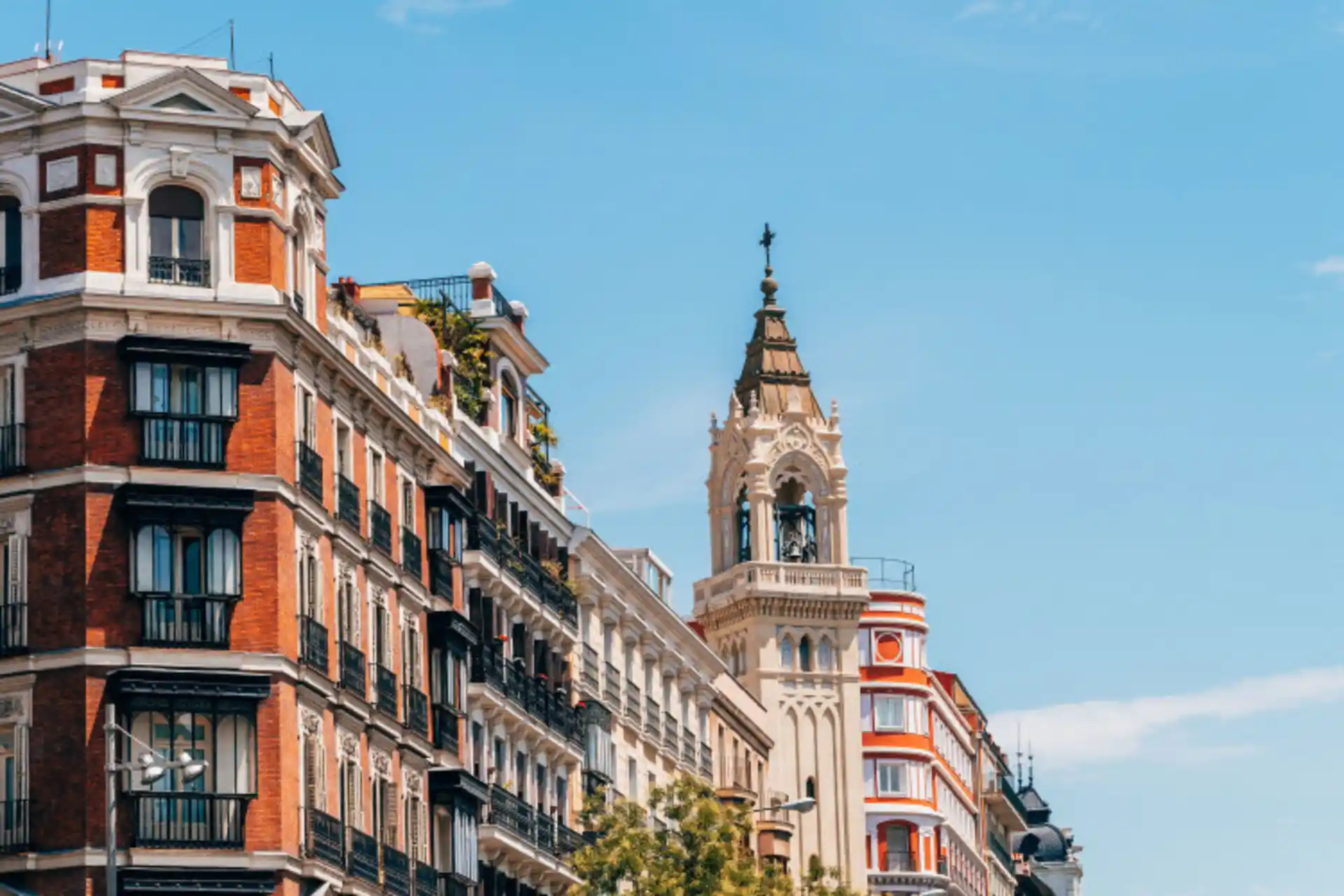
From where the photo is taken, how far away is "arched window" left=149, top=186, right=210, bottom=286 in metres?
68.2

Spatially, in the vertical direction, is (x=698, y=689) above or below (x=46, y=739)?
above

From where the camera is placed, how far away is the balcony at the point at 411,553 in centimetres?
7588

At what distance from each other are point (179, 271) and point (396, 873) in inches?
538

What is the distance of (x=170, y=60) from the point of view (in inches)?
2756

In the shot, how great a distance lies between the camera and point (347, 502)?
71750 mm

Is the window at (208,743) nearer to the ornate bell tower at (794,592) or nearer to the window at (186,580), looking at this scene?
the window at (186,580)

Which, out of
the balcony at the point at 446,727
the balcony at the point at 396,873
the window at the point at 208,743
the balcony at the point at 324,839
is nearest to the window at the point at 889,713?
the balcony at the point at 446,727

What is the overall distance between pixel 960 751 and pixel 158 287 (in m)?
105

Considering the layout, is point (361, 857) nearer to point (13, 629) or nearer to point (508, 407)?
point (13, 629)

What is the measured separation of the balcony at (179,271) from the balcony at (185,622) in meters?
6.42

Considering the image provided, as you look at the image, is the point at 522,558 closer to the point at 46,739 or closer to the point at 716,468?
the point at 46,739

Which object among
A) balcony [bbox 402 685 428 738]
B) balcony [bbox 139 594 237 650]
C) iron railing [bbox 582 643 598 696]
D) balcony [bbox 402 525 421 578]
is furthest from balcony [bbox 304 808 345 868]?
iron railing [bbox 582 643 598 696]

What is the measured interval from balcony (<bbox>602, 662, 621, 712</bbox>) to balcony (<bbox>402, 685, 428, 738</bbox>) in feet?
65.6

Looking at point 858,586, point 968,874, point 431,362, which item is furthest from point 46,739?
point 968,874
